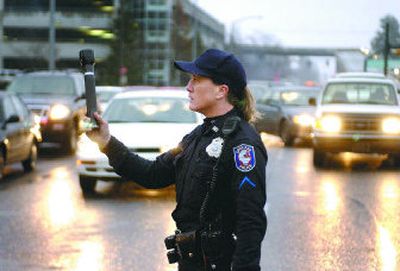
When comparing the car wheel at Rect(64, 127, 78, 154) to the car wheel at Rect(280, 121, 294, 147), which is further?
the car wheel at Rect(280, 121, 294, 147)

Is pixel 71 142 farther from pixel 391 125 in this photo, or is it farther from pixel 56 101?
pixel 391 125

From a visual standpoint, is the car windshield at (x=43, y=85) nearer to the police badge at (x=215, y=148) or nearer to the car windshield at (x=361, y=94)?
the car windshield at (x=361, y=94)

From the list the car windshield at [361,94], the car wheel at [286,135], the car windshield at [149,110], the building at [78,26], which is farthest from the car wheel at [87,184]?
the building at [78,26]

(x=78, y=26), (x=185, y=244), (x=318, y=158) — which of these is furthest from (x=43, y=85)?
(x=78, y=26)

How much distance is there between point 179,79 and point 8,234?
80.4m

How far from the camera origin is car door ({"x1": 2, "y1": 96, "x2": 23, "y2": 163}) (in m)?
14.1

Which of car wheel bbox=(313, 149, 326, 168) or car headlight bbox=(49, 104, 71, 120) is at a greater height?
car headlight bbox=(49, 104, 71, 120)

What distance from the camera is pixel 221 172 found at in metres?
3.71

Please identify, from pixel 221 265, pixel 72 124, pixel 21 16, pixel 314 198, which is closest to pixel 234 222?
pixel 221 265

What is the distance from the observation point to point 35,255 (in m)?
7.89

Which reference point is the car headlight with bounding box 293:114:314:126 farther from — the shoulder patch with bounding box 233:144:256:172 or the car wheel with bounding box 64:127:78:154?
the shoulder patch with bounding box 233:144:256:172

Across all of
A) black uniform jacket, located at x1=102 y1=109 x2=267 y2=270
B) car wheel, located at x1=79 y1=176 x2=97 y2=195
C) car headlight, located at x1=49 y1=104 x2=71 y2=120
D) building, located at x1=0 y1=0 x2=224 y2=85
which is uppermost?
building, located at x1=0 y1=0 x2=224 y2=85

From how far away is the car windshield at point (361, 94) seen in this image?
58.7ft

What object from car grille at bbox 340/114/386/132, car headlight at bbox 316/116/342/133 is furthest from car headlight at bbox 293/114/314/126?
car grille at bbox 340/114/386/132
